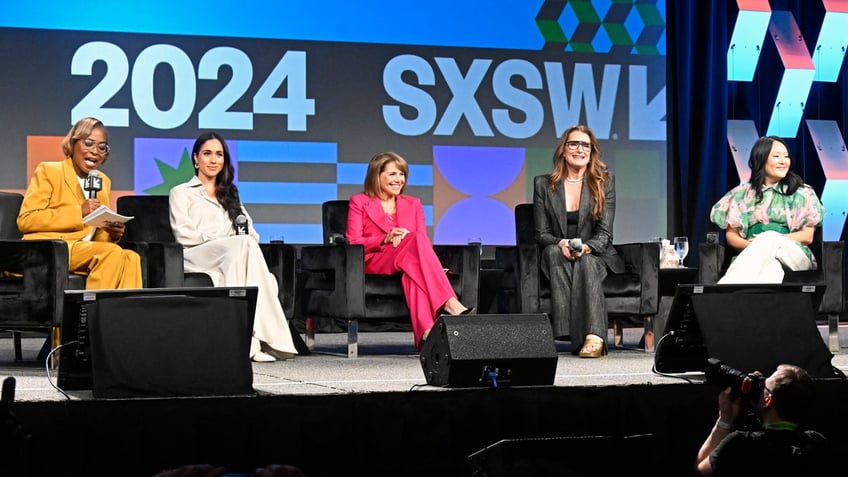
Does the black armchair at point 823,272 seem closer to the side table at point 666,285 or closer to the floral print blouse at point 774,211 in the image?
the floral print blouse at point 774,211

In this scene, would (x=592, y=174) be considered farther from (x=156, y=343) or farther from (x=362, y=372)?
(x=156, y=343)

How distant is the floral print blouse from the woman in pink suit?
1587mm

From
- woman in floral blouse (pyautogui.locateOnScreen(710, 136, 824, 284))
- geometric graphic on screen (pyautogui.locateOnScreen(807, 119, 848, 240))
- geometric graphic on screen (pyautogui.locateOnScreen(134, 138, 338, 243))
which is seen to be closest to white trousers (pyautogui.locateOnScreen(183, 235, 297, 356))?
geometric graphic on screen (pyautogui.locateOnScreen(134, 138, 338, 243))

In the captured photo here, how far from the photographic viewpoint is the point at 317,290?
568 centimetres

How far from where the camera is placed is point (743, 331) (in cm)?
388

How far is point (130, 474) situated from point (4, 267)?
186 cm

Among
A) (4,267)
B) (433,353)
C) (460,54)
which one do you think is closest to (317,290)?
(4,267)

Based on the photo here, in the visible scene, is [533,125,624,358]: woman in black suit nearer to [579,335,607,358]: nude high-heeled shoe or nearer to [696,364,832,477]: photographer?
[579,335,607,358]: nude high-heeled shoe

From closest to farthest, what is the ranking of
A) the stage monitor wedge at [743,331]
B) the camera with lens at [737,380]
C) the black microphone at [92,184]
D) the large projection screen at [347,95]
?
the camera with lens at [737,380] < the stage monitor wedge at [743,331] < the black microphone at [92,184] < the large projection screen at [347,95]

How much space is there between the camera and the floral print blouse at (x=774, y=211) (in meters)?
5.79

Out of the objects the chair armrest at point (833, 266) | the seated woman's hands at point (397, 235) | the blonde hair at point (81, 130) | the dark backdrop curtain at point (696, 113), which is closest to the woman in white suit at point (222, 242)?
the blonde hair at point (81, 130)

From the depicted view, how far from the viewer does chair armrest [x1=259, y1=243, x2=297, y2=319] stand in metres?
5.44

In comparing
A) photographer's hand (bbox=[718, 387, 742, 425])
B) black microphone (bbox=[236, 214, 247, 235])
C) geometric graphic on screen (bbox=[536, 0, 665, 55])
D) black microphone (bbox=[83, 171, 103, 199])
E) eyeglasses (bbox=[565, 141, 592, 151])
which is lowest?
photographer's hand (bbox=[718, 387, 742, 425])

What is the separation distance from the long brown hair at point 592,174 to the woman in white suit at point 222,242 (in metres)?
1.59
